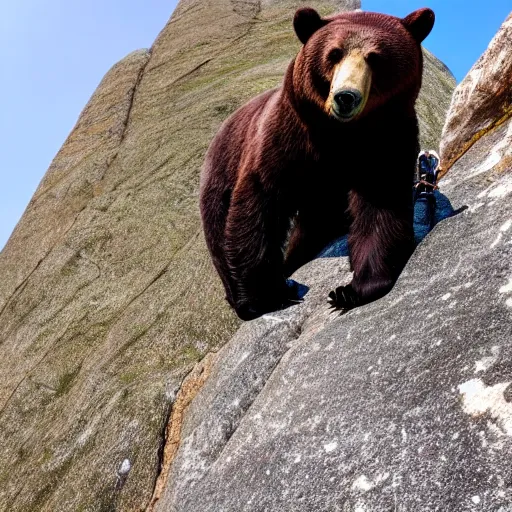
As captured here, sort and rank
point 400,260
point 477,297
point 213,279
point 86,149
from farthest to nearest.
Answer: point 86,149 → point 213,279 → point 400,260 → point 477,297

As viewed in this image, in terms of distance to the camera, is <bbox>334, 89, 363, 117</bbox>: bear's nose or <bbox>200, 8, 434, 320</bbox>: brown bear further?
<bbox>200, 8, 434, 320</bbox>: brown bear

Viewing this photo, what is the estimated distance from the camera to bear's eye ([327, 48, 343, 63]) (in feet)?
11.4

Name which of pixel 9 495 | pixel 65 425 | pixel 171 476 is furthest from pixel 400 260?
pixel 9 495

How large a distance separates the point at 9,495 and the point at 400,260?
3.78 metres

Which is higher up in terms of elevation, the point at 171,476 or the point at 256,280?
the point at 256,280

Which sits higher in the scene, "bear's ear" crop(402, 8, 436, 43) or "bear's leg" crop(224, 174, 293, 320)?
"bear's ear" crop(402, 8, 436, 43)

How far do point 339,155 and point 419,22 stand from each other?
34.0 inches

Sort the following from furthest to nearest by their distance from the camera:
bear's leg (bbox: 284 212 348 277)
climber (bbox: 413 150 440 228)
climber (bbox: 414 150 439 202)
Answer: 1. bear's leg (bbox: 284 212 348 277)
2. climber (bbox: 414 150 439 202)
3. climber (bbox: 413 150 440 228)

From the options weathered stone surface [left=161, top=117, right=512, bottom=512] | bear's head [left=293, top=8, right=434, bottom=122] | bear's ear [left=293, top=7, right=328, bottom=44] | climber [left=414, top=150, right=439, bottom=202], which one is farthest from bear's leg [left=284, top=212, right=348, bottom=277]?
bear's ear [left=293, top=7, right=328, bottom=44]

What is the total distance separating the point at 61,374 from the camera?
21.4ft

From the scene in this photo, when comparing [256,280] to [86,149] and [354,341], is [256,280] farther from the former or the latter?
[86,149]

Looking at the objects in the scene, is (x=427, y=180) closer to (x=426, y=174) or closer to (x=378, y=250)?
(x=426, y=174)

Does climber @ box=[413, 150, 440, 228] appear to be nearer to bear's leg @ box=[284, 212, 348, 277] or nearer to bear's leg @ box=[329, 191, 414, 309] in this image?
bear's leg @ box=[329, 191, 414, 309]

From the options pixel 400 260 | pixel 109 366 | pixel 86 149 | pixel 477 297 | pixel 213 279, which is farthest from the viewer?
pixel 86 149
